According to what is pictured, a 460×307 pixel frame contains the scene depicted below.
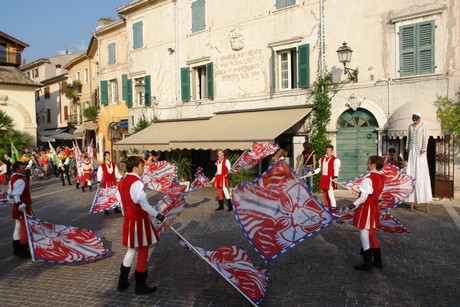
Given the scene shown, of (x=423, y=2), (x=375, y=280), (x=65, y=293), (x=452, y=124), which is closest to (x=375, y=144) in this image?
(x=452, y=124)

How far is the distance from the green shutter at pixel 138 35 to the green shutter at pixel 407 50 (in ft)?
46.1

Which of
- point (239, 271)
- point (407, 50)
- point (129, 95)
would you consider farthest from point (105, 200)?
point (129, 95)

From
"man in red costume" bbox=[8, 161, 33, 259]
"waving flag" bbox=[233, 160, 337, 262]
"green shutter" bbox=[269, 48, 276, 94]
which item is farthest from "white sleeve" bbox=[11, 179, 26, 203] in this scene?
"green shutter" bbox=[269, 48, 276, 94]

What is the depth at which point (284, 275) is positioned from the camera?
6.11m

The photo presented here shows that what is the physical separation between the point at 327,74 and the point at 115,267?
1104cm

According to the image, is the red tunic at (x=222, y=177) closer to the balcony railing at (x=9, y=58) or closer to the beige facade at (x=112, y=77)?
the beige facade at (x=112, y=77)

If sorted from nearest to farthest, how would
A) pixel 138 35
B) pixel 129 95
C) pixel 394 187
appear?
pixel 394 187, pixel 138 35, pixel 129 95

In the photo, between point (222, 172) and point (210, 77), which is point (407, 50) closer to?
point (222, 172)

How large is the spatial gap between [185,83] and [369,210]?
1487cm

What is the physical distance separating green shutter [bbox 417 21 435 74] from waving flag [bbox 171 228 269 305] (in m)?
10.3

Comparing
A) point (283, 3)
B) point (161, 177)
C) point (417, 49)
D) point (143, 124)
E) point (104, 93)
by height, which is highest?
point (283, 3)

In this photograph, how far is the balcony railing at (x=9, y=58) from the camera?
33.9 meters

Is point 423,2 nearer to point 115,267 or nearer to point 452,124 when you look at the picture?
point 452,124

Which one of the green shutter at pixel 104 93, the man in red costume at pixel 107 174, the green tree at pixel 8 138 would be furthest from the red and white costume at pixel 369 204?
the green tree at pixel 8 138
